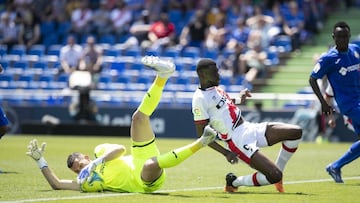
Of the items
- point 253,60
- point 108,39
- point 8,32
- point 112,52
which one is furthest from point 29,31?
point 253,60

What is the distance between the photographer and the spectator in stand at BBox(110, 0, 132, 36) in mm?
34188

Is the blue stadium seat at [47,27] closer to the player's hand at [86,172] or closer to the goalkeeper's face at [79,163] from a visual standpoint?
the goalkeeper's face at [79,163]

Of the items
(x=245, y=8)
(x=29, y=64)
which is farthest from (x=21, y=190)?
(x=29, y=64)

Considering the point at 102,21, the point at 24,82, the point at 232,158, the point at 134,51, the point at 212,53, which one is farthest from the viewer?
the point at 102,21

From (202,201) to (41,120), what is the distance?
19.9 m

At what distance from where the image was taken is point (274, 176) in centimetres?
1211

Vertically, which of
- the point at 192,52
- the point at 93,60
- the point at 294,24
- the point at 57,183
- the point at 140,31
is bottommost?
the point at 57,183

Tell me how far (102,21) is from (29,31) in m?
3.40

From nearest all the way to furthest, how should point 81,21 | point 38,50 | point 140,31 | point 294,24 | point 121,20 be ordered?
point 294,24
point 140,31
point 121,20
point 38,50
point 81,21

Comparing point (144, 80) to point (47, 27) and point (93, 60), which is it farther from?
point (47, 27)

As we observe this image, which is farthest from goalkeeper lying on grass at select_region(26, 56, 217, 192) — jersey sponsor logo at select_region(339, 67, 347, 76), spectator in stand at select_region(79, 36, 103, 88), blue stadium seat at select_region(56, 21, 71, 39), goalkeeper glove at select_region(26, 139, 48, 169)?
blue stadium seat at select_region(56, 21, 71, 39)

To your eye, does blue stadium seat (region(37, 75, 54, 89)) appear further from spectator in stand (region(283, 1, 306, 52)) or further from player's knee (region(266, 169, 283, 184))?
player's knee (region(266, 169, 283, 184))

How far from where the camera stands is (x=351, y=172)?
16094 millimetres

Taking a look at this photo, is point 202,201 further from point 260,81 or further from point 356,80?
point 260,81
